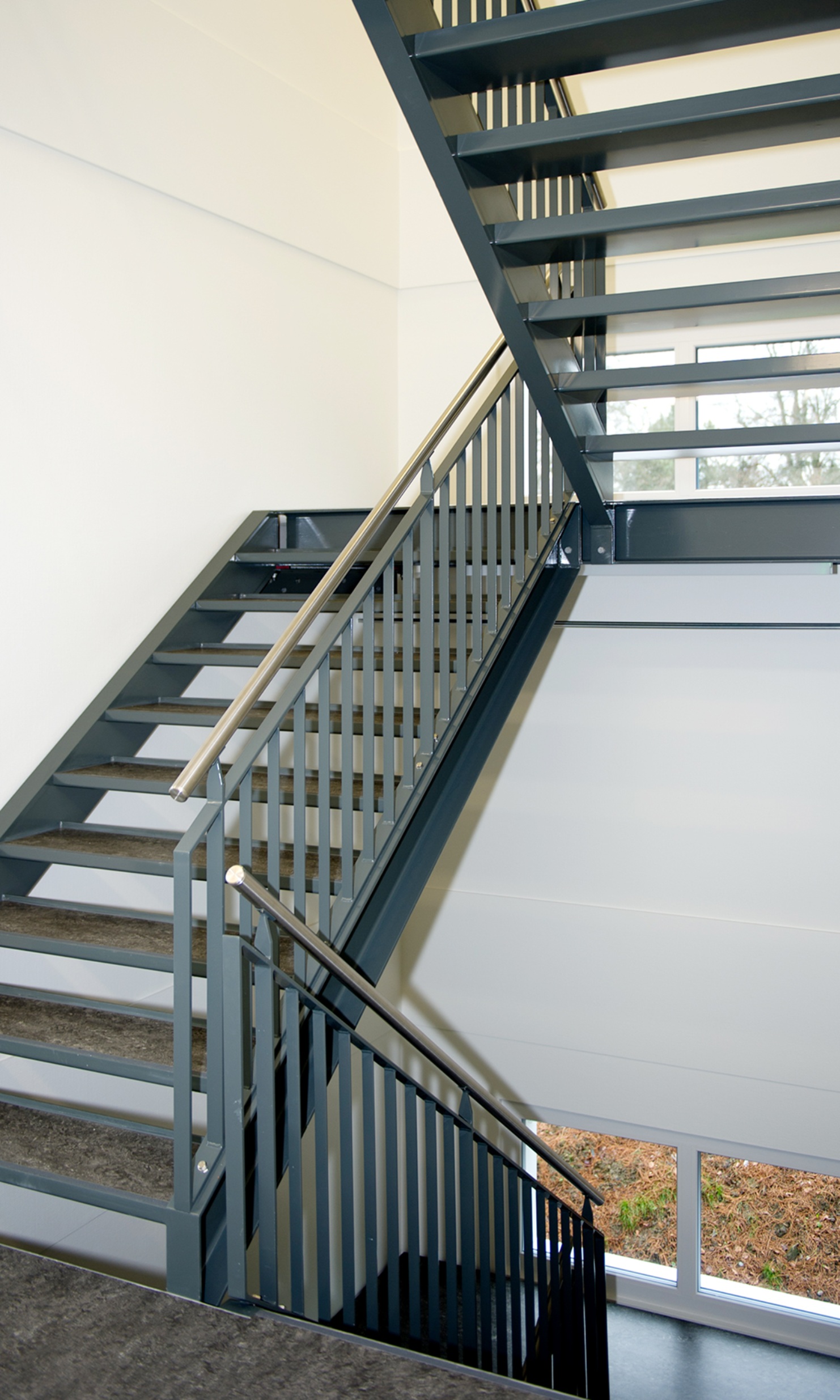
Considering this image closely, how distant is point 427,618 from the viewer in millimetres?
3303

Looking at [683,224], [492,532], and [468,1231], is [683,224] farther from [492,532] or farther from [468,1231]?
[468,1231]

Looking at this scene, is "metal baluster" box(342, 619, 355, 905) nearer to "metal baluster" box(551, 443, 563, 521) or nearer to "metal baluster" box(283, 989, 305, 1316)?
"metal baluster" box(283, 989, 305, 1316)

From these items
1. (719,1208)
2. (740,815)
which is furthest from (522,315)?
(719,1208)

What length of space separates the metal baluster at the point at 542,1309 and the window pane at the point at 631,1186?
2563 mm

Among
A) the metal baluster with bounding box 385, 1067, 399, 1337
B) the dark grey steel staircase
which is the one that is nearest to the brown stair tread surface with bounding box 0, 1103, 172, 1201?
→ the metal baluster with bounding box 385, 1067, 399, 1337

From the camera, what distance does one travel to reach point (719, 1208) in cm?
596

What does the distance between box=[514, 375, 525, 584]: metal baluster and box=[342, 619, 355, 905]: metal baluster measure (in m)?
1.13

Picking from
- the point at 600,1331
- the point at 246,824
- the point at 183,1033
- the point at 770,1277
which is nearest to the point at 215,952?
the point at 183,1033

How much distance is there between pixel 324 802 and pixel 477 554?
3.62 ft

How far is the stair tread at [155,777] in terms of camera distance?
3.58 metres

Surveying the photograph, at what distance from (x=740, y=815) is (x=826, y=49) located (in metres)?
4.03

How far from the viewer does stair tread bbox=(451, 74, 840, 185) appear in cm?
259

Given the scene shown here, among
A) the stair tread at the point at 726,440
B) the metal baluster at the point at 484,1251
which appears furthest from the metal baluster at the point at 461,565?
the metal baluster at the point at 484,1251

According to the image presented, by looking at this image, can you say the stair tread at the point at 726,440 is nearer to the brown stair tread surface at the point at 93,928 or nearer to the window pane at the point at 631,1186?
the brown stair tread surface at the point at 93,928
